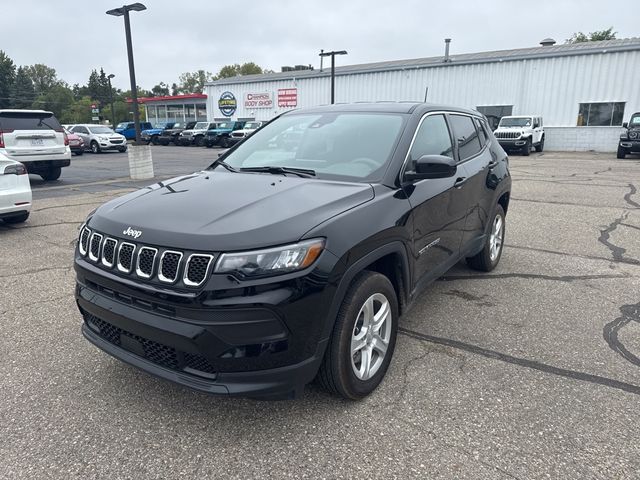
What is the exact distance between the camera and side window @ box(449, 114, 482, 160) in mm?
4262

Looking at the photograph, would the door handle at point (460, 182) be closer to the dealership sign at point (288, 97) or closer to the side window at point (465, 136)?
the side window at point (465, 136)

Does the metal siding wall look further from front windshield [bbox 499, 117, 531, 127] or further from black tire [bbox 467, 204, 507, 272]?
black tire [bbox 467, 204, 507, 272]

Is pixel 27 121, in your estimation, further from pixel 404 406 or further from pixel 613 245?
pixel 613 245

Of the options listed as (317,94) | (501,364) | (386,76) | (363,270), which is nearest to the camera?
(363,270)

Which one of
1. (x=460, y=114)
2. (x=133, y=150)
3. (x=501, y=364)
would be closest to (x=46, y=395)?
(x=501, y=364)

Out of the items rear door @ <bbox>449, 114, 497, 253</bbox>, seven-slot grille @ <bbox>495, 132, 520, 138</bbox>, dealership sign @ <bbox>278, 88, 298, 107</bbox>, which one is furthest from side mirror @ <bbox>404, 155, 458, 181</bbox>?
dealership sign @ <bbox>278, 88, 298, 107</bbox>

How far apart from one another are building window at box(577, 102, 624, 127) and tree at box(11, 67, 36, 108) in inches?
4006

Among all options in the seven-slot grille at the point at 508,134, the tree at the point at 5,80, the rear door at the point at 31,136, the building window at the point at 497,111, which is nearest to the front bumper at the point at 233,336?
the rear door at the point at 31,136

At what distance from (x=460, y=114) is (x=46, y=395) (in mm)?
4024

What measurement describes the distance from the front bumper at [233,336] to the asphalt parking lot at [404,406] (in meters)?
0.39

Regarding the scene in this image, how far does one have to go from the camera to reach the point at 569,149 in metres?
26.5

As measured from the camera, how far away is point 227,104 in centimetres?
4116

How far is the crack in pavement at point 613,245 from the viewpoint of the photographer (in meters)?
5.66

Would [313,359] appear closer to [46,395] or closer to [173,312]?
[173,312]
